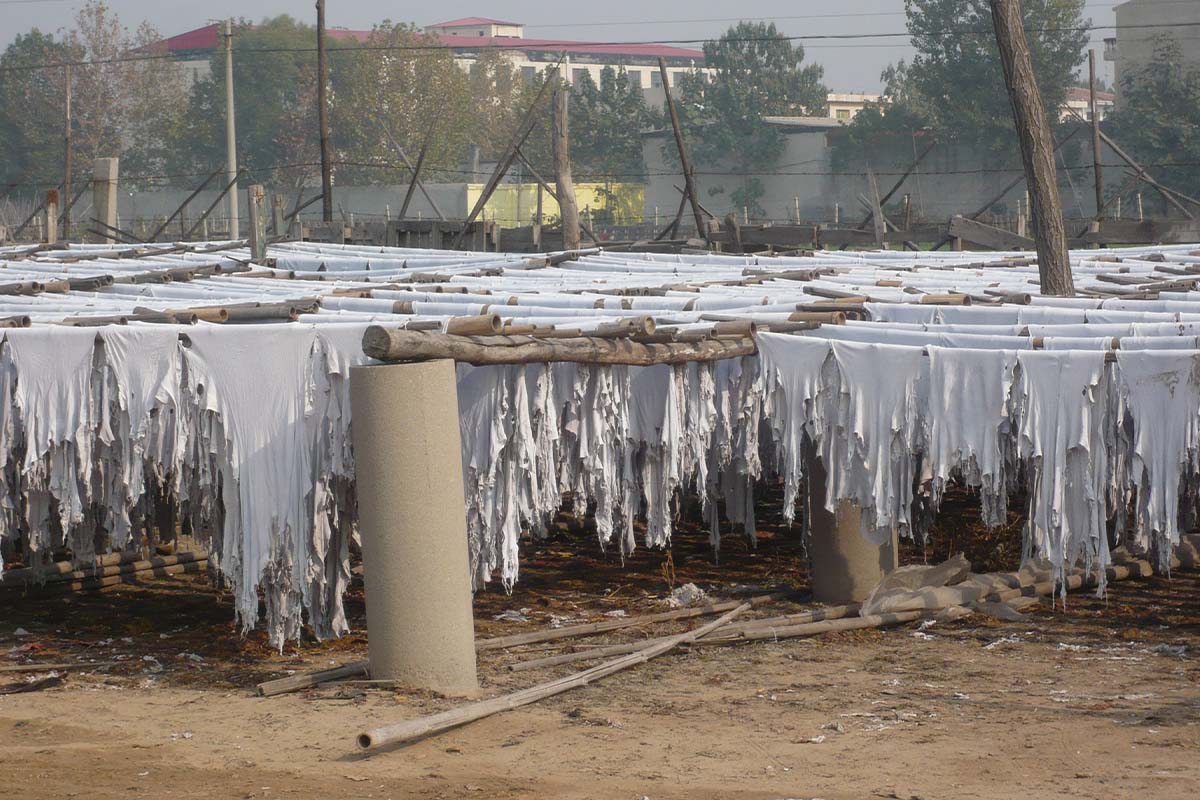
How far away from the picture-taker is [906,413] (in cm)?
854

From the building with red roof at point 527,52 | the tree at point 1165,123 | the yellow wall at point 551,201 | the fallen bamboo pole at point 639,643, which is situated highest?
the building with red roof at point 527,52

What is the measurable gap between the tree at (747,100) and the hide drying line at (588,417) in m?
40.8

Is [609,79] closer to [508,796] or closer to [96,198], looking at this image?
[96,198]

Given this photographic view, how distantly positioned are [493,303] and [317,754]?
435cm

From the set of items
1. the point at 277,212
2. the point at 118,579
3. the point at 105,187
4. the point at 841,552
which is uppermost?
the point at 105,187

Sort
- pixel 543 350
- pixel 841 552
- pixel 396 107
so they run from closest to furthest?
1. pixel 543 350
2. pixel 841 552
3. pixel 396 107

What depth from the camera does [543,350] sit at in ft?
27.3

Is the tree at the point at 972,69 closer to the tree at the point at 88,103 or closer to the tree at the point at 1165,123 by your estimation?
the tree at the point at 1165,123

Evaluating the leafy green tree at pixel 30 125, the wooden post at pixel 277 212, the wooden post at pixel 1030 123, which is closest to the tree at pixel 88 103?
the leafy green tree at pixel 30 125

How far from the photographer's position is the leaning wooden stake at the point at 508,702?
677 centimetres

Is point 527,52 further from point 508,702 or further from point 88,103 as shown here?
point 508,702

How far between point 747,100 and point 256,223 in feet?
143

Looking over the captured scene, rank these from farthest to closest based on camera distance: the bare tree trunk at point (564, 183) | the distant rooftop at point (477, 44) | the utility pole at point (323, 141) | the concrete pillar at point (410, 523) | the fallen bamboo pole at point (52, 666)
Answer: the distant rooftop at point (477, 44)
the utility pole at point (323, 141)
the bare tree trunk at point (564, 183)
the fallen bamboo pole at point (52, 666)
the concrete pillar at point (410, 523)

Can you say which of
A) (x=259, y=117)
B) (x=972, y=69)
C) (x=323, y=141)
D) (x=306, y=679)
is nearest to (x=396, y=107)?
(x=259, y=117)
